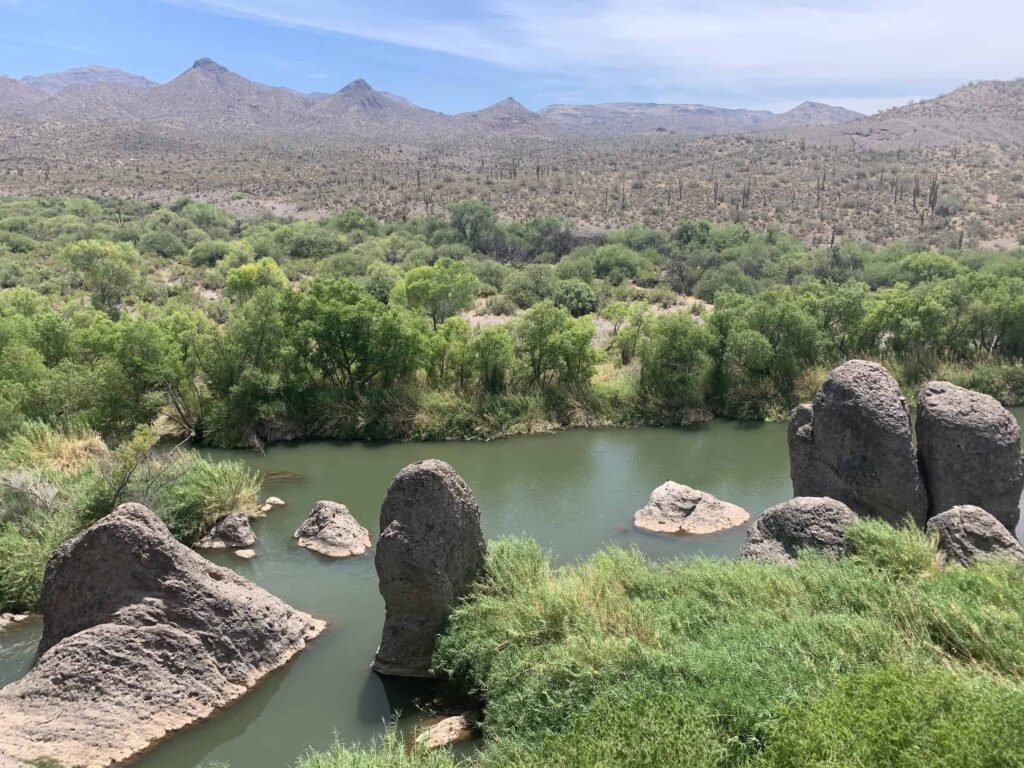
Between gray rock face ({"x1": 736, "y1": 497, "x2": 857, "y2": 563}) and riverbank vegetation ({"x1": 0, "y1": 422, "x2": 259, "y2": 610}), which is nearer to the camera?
gray rock face ({"x1": 736, "y1": 497, "x2": 857, "y2": 563})

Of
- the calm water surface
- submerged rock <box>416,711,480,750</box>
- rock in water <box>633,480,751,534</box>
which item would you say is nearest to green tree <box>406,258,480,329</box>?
the calm water surface

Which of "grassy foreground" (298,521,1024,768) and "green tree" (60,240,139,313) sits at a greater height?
"green tree" (60,240,139,313)

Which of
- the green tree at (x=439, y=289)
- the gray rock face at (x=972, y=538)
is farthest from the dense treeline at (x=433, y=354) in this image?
the gray rock face at (x=972, y=538)

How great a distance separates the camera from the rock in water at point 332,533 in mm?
22688

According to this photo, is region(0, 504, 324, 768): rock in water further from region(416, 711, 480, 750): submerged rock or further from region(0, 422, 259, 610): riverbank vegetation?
region(0, 422, 259, 610): riverbank vegetation

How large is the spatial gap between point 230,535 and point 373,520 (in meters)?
4.72

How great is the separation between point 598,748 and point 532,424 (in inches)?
1020

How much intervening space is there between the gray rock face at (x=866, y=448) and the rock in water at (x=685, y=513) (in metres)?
5.03

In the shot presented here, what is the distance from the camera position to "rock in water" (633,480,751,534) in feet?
79.6

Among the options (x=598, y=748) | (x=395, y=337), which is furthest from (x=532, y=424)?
(x=598, y=748)

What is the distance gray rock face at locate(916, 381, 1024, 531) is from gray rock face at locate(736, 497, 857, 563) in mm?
3111

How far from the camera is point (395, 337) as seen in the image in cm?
3528

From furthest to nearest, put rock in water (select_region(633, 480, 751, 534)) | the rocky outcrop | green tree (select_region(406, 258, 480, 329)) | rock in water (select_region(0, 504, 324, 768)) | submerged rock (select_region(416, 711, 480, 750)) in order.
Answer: green tree (select_region(406, 258, 480, 329)) → rock in water (select_region(633, 480, 751, 534)) → the rocky outcrop → submerged rock (select_region(416, 711, 480, 750)) → rock in water (select_region(0, 504, 324, 768))

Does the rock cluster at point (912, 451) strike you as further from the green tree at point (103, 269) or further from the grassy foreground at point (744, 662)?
the green tree at point (103, 269)
